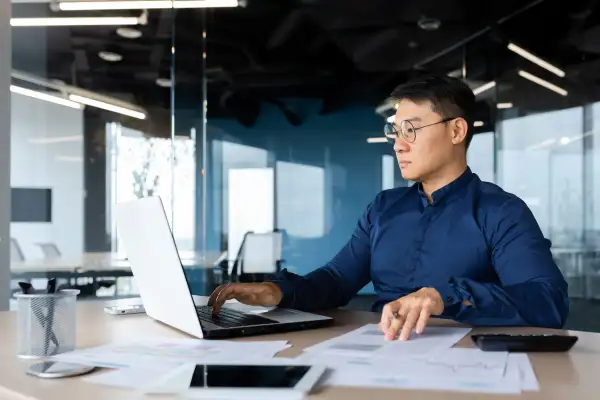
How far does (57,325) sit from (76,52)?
571 centimetres

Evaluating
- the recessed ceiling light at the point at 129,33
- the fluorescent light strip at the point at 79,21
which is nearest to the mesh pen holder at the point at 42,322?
the fluorescent light strip at the point at 79,21

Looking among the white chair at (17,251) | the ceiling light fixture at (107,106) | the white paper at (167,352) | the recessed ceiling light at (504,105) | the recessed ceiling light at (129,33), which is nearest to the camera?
the white paper at (167,352)

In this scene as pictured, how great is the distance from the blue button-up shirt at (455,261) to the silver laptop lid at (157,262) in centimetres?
40

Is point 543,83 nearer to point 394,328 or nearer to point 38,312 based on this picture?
point 394,328

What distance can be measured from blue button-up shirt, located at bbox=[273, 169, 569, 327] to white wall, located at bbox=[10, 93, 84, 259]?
13.4 ft

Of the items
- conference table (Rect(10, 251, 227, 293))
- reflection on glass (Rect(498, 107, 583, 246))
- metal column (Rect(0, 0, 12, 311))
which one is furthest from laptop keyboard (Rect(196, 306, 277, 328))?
reflection on glass (Rect(498, 107, 583, 246))

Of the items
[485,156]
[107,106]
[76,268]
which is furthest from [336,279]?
[107,106]

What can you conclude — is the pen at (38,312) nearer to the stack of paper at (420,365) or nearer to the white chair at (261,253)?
the stack of paper at (420,365)

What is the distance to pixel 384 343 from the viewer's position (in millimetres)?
1247

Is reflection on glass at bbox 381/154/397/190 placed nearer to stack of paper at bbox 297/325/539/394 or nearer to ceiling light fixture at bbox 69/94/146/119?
ceiling light fixture at bbox 69/94/146/119

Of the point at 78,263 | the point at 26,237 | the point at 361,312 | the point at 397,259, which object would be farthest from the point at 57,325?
the point at 26,237

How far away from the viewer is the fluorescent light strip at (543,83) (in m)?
5.68

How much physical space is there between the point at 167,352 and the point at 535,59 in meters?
5.46

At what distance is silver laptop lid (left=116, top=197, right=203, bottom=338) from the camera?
121 centimetres
